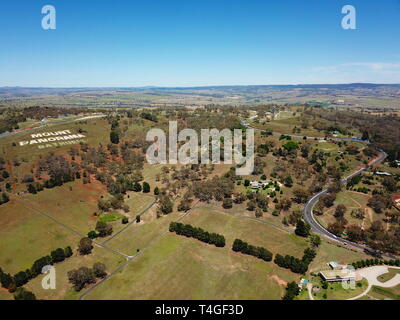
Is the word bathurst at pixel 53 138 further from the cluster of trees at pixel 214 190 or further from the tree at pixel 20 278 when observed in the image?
the tree at pixel 20 278

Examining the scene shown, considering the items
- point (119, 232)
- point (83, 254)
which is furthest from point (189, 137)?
point (83, 254)

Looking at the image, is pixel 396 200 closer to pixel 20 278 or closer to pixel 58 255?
pixel 58 255

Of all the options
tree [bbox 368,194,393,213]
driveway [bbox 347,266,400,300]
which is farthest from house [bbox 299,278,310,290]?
tree [bbox 368,194,393,213]

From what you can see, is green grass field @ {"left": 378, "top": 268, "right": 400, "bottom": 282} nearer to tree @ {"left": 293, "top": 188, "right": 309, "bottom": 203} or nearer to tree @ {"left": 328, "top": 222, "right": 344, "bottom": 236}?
tree @ {"left": 328, "top": 222, "right": 344, "bottom": 236}

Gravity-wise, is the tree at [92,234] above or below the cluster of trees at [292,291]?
above

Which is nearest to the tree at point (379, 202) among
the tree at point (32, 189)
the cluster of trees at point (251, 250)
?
the cluster of trees at point (251, 250)

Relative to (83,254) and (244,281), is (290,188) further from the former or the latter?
(83,254)

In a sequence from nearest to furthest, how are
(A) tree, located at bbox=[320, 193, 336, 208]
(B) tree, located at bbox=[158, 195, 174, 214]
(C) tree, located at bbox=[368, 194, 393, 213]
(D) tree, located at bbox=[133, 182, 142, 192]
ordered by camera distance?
(C) tree, located at bbox=[368, 194, 393, 213] → (A) tree, located at bbox=[320, 193, 336, 208] → (B) tree, located at bbox=[158, 195, 174, 214] → (D) tree, located at bbox=[133, 182, 142, 192]
